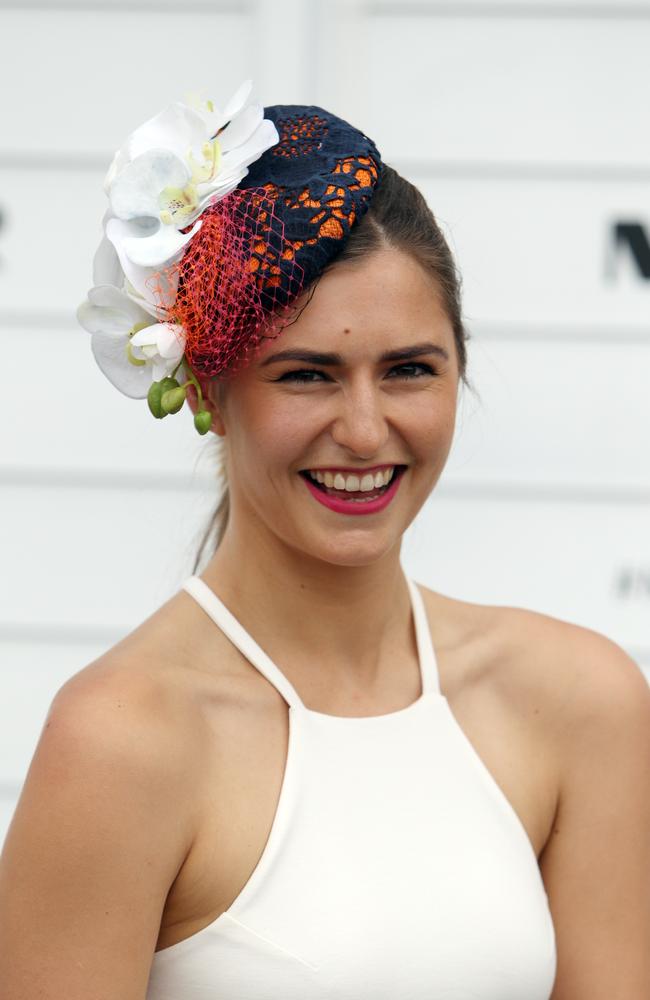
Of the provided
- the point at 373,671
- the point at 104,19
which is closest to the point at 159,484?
the point at 104,19

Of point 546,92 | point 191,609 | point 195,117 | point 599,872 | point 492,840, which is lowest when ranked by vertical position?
point 599,872

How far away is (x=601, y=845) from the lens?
2.01 m

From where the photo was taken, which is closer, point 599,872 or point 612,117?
point 599,872

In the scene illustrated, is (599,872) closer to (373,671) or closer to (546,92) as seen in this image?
(373,671)

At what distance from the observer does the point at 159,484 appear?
3721 mm

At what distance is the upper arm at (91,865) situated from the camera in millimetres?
1646

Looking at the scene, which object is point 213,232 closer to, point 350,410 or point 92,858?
point 350,410

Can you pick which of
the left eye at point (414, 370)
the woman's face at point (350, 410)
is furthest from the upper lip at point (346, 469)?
the left eye at point (414, 370)

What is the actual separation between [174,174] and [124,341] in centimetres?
21

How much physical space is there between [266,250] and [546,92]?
2.01 m

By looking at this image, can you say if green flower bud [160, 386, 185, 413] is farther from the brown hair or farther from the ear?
the brown hair

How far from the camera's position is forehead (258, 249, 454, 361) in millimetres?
1726

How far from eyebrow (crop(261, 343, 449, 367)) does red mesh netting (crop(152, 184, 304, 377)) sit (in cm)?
3

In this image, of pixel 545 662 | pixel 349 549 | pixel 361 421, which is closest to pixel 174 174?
pixel 361 421
